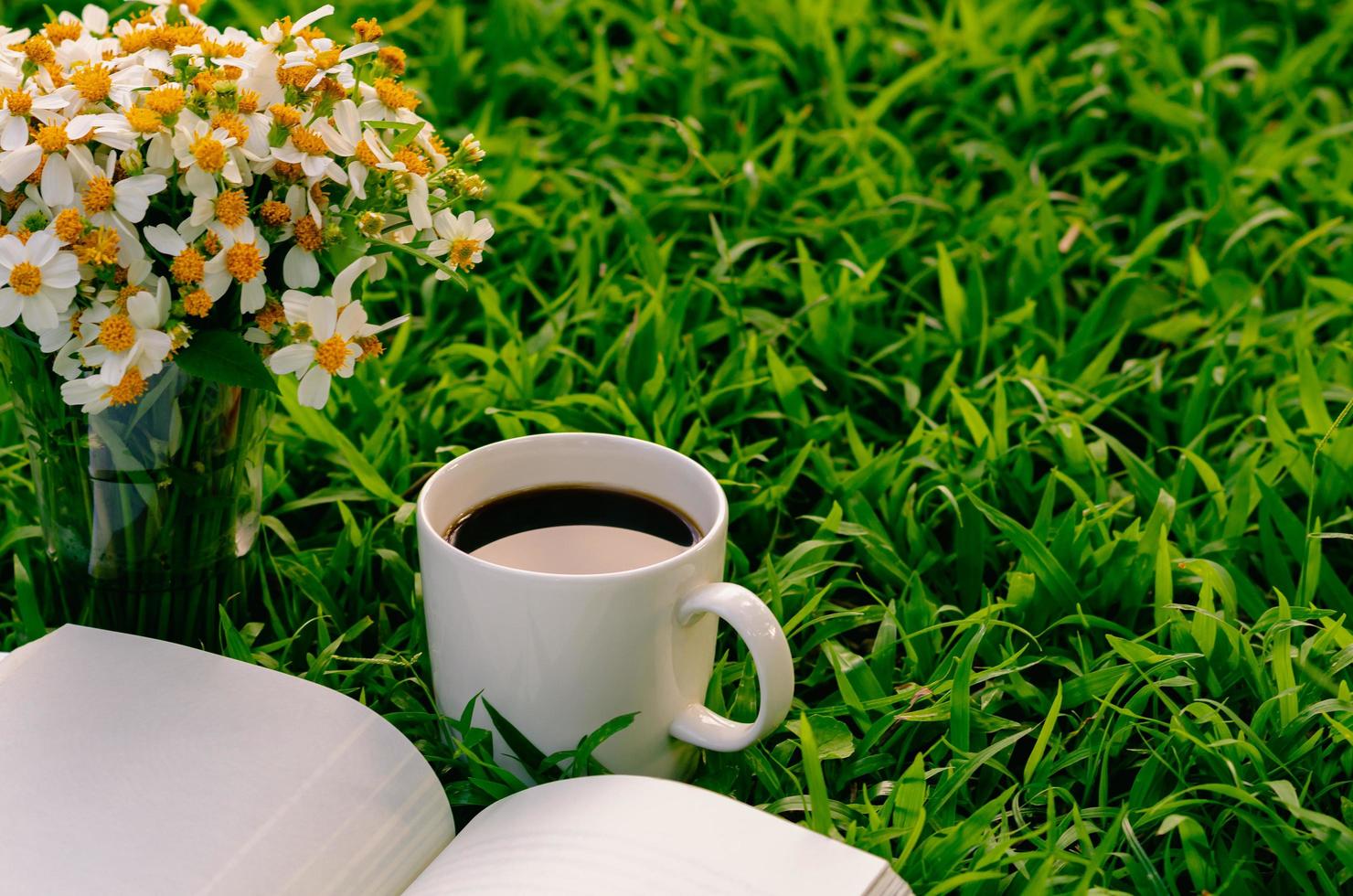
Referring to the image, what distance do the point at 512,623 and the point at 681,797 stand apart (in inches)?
5.4

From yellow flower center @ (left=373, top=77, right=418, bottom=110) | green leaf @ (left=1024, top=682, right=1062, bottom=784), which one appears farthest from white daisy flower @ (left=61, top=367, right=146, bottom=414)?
green leaf @ (left=1024, top=682, right=1062, bottom=784)

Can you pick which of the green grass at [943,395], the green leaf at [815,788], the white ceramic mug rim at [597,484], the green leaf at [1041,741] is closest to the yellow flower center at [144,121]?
the white ceramic mug rim at [597,484]

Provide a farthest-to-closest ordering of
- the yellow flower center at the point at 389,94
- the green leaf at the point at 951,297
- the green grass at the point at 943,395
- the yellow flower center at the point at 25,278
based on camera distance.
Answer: the green leaf at the point at 951,297 → the green grass at the point at 943,395 → the yellow flower center at the point at 389,94 → the yellow flower center at the point at 25,278

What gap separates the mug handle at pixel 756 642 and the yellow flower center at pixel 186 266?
33 cm

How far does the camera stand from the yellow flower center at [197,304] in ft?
2.36

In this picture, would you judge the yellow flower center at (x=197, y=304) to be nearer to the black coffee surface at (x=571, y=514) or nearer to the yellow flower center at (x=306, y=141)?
the yellow flower center at (x=306, y=141)

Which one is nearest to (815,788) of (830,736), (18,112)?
(830,736)

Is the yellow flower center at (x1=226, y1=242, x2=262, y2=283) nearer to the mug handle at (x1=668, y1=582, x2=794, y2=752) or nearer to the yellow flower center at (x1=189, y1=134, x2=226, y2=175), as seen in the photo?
the yellow flower center at (x1=189, y1=134, x2=226, y2=175)

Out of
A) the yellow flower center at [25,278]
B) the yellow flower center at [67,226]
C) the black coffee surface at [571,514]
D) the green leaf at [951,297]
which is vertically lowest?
the green leaf at [951,297]

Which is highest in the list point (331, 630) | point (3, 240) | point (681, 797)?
point (3, 240)

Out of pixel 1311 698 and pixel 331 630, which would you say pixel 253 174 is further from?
pixel 1311 698

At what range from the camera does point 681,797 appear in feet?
2.44

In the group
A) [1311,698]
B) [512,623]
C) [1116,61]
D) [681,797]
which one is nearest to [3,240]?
[512,623]

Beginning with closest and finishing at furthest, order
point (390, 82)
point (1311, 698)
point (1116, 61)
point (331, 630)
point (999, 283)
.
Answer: point (390, 82), point (1311, 698), point (331, 630), point (999, 283), point (1116, 61)
